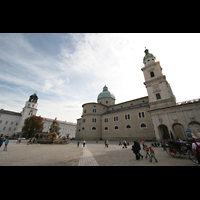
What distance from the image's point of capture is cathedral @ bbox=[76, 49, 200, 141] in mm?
17555

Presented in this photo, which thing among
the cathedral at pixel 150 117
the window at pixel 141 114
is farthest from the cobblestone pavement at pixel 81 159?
the window at pixel 141 114

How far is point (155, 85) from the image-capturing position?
2409 cm

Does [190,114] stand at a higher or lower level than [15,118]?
lower

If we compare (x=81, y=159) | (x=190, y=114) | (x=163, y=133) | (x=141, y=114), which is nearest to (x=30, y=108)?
(x=141, y=114)

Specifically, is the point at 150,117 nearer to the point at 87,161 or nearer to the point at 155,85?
the point at 155,85

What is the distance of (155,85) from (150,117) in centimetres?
871

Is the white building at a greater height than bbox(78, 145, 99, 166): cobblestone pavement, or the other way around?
the white building

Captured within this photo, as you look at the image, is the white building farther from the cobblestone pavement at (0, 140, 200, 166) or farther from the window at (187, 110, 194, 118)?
the window at (187, 110, 194, 118)

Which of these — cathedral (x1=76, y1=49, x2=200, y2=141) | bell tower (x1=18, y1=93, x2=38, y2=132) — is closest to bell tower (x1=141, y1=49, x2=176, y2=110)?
cathedral (x1=76, y1=49, x2=200, y2=141)
